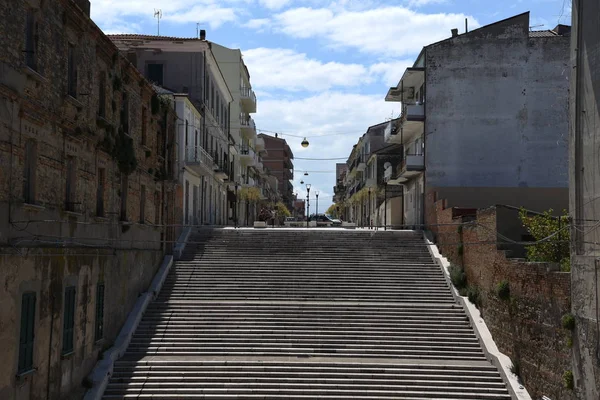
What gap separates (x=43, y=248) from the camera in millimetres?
15344

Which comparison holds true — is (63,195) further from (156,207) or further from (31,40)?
(156,207)

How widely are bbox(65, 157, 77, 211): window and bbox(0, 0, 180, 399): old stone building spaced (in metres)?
0.03

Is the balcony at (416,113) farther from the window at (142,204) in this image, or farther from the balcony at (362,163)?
the balcony at (362,163)

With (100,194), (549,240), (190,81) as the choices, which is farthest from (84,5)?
(190,81)

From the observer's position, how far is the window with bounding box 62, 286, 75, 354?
55.9 ft

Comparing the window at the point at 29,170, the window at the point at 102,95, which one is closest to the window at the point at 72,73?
the window at the point at 102,95

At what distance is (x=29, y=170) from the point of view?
15516 millimetres

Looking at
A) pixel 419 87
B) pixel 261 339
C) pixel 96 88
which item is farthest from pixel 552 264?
pixel 419 87

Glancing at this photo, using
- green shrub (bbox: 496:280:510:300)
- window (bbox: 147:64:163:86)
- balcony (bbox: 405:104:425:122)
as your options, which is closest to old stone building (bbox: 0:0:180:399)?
green shrub (bbox: 496:280:510:300)

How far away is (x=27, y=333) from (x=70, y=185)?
4.76 meters

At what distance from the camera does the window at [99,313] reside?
19797 millimetres

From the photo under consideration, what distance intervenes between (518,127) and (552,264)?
1818cm

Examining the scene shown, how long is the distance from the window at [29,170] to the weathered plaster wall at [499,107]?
22.7 m

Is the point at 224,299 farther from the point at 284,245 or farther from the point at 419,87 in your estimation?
the point at 419,87
